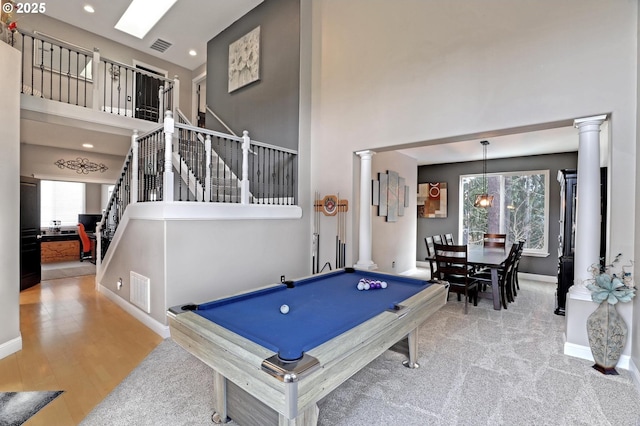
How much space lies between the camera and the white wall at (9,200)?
2.80 metres

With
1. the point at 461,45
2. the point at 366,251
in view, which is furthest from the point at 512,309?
the point at 461,45

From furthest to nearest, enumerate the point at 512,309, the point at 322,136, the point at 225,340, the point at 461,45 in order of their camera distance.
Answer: the point at 322,136 → the point at 512,309 → the point at 461,45 → the point at 225,340

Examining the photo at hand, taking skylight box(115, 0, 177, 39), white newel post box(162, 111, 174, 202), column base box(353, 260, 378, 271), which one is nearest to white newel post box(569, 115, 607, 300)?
column base box(353, 260, 378, 271)

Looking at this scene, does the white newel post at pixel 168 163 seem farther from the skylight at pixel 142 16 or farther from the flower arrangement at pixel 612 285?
the flower arrangement at pixel 612 285

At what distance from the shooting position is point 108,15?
241 inches

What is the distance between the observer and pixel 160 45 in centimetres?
717

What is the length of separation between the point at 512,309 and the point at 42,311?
6.78 m

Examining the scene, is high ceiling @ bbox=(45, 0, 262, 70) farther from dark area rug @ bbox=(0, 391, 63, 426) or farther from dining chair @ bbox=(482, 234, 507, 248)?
dining chair @ bbox=(482, 234, 507, 248)

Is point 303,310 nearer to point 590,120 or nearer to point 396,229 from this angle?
point 590,120

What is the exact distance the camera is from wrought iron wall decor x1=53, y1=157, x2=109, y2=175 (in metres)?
6.71

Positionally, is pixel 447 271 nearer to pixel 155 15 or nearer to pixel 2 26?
pixel 2 26

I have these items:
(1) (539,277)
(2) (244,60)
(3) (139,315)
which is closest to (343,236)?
(3) (139,315)

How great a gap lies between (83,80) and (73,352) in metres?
6.04

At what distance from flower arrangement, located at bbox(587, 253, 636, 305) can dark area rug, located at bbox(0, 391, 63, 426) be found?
4.62 meters
